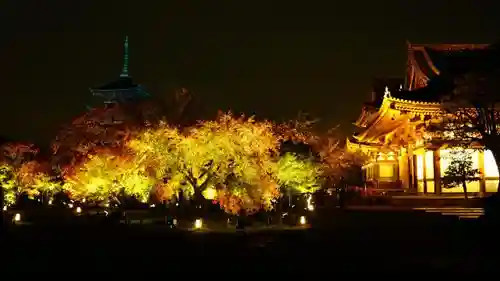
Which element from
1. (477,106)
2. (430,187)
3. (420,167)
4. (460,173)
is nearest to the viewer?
(477,106)

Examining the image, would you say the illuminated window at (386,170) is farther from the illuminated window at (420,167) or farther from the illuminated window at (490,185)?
the illuminated window at (490,185)

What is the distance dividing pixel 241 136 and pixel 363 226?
685cm

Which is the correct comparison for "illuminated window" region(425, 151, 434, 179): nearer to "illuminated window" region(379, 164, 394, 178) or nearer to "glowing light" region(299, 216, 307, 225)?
"illuminated window" region(379, 164, 394, 178)

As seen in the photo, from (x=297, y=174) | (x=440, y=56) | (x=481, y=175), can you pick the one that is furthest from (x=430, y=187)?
(x=440, y=56)

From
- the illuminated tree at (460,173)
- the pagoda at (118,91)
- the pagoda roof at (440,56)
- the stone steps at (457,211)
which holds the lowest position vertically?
the stone steps at (457,211)

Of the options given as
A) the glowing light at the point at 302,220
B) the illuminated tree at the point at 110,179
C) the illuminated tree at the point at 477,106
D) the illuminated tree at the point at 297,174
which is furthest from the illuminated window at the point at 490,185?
the illuminated tree at the point at 110,179

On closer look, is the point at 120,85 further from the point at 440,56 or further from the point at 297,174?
the point at 440,56

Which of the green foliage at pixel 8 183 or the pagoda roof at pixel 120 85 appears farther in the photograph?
the pagoda roof at pixel 120 85

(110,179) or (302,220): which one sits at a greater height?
(110,179)

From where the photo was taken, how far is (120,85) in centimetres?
7544

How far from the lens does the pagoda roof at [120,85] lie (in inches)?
2926

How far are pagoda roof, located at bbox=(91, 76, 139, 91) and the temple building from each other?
41243 mm

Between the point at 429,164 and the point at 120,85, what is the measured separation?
52113 millimetres

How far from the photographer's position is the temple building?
31562 millimetres
